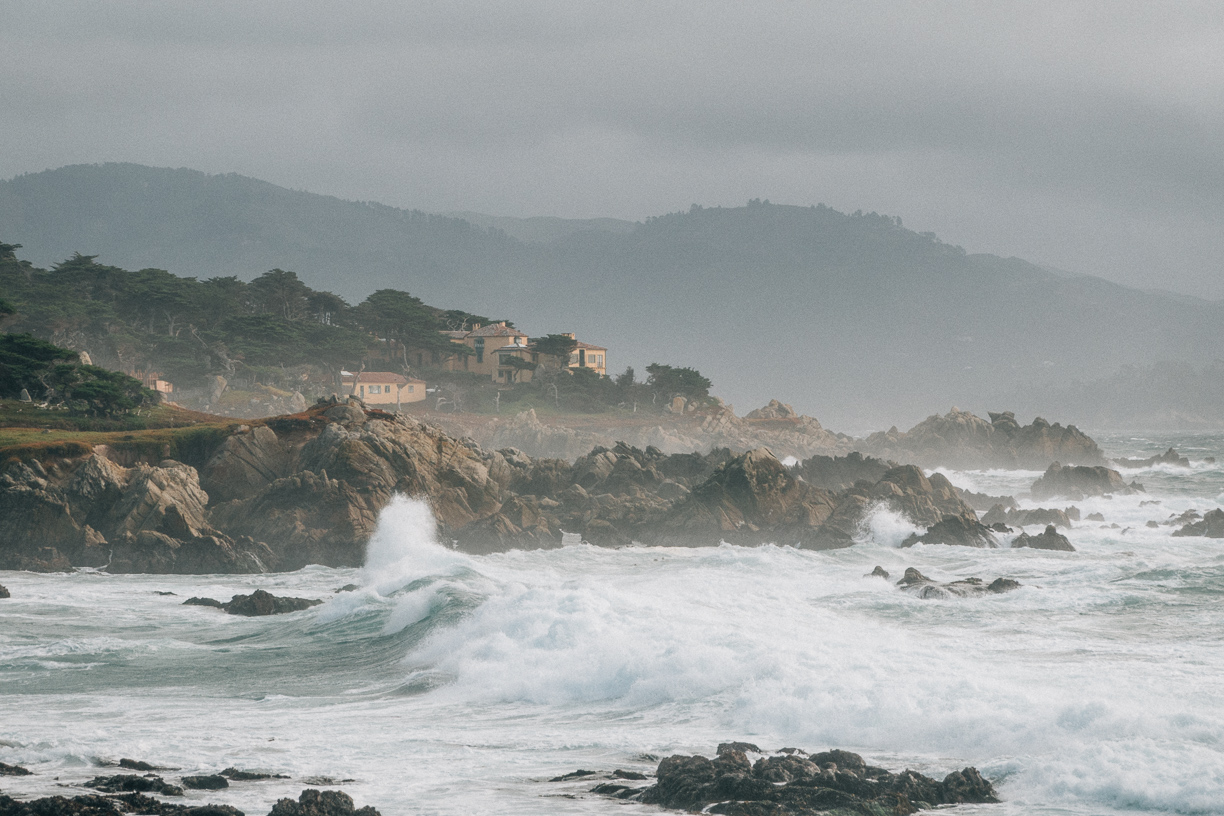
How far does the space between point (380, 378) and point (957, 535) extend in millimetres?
54119

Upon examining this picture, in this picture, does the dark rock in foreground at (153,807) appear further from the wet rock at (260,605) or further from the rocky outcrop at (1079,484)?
the rocky outcrop at (1079,484)

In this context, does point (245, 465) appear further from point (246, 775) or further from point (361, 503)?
point (246, 775)

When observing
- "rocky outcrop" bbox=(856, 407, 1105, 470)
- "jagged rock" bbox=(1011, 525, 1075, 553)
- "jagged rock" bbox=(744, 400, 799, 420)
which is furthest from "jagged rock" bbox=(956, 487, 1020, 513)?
"jagged rock" bbox=(744, 400, 799, 420)

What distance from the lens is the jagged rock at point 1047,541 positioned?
3788 centimetres

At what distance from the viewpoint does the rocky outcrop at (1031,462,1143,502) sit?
5806 centimetres

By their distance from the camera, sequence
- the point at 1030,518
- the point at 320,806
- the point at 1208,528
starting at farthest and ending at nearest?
the point at 1030,518 → the point at 1208,528 → the point at 320,806

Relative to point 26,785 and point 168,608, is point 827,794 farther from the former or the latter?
point 168,608

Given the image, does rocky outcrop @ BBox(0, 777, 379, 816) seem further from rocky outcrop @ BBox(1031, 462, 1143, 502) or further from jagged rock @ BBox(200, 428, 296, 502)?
rocky outcrop @ BBox(1031, 462, 1143, 502)

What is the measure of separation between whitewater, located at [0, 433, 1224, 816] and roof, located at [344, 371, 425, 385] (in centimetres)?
5203

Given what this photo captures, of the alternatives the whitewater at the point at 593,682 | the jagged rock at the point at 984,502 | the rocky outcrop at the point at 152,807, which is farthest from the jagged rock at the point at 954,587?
the jagged rock at the point at 984,502

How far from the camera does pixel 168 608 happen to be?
25.8 metres

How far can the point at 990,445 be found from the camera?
8294 cm

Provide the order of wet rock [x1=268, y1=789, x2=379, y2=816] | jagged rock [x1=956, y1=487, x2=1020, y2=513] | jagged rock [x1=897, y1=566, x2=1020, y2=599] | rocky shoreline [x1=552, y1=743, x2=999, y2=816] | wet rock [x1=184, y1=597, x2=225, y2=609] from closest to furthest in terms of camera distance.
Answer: wet rock [x1=268, y1=789, x2=379, y2=816]
rocky shoreline [x1=552, y1=743, x2=999, y2=816]
wet rock [x1=184, y1=597, x2=225, y2=609]
jagged rock [x1=897, y1=566, x2=1020, y2=599]
jagged rock [x1=956, y1=487, x2=1020, y2=513]

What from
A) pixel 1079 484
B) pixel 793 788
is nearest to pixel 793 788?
pixel 793 788
